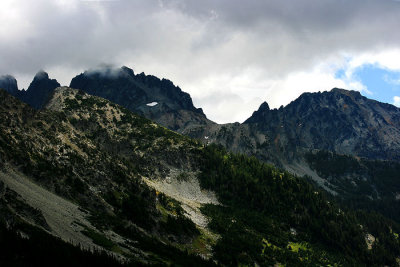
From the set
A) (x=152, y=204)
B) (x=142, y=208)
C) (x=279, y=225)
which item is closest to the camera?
(x=142, y=208)

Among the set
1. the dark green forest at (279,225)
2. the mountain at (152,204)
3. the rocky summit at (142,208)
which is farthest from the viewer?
the dark green forest at (279,225)

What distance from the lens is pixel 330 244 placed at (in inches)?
6353

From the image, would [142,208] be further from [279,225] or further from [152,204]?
[279,225]

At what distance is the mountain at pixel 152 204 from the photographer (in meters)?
54.1

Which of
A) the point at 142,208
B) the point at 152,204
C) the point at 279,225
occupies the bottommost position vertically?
the point at 142,208

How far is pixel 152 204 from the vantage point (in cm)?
10581

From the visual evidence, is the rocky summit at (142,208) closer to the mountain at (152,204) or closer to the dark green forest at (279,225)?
the mountain at (152,204)

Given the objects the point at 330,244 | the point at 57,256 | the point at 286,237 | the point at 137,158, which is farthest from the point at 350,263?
the point at 57,256

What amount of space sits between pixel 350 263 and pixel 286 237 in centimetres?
2853

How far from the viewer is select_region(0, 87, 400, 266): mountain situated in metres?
54.1

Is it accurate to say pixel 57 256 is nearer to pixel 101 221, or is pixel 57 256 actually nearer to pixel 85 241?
pixel 85 241

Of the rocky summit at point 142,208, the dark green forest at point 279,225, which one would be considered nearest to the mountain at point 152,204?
the rocky summit at point 142,208

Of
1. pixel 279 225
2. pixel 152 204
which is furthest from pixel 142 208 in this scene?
pixel 279 225

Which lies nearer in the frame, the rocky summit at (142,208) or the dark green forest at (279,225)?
the rocky summit at (142,208)
